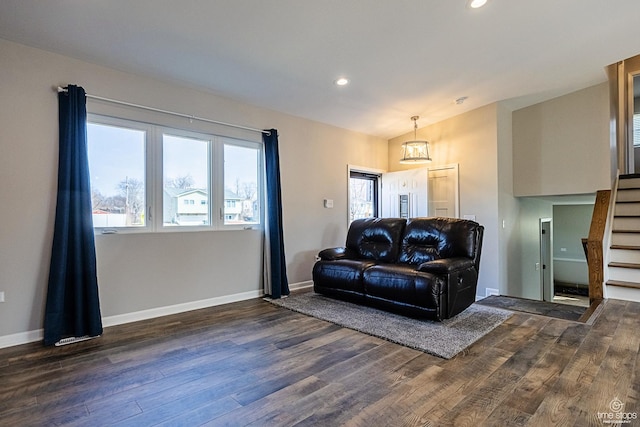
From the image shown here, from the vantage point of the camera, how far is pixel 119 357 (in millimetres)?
2514

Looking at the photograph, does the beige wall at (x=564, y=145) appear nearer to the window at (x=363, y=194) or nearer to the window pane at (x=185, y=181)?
the window at (x=363, y=194)

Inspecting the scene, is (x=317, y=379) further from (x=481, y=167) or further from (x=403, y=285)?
(x=481, y=167)

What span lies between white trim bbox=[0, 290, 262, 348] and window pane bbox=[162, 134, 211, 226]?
0.94m

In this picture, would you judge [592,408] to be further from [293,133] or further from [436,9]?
[293,133]

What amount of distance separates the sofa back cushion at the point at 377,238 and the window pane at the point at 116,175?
2724 mm

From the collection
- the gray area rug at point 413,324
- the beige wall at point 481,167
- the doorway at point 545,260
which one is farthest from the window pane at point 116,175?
the doorway at point 545,260

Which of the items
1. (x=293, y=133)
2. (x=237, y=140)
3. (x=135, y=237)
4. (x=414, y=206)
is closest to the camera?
(x=135, y=237)

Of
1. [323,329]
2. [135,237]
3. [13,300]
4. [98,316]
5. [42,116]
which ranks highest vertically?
[42,116]

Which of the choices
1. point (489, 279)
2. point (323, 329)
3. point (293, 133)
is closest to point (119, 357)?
point (323, 329)

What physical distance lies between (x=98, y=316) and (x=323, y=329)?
6.81 feet

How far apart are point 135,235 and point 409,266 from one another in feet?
9.77

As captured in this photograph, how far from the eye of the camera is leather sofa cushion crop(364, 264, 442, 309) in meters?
3.15

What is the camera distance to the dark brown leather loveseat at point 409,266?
322 cm

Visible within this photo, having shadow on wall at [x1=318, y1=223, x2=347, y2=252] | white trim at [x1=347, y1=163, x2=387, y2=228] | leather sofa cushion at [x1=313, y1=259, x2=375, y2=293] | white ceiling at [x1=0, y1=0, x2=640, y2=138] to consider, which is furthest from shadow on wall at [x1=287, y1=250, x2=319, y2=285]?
white ceiling at [x1=0, y1=0, x2=640, y2=138]
